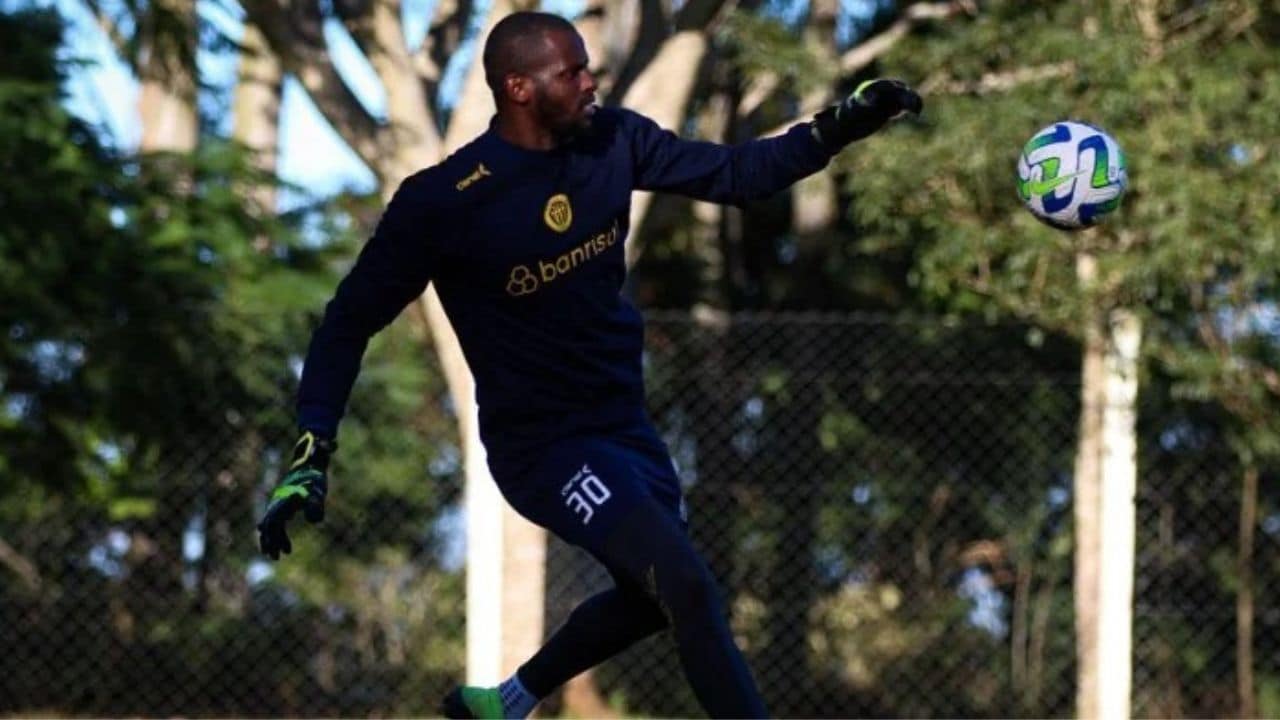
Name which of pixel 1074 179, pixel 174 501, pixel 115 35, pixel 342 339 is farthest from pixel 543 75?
pixel 115 35

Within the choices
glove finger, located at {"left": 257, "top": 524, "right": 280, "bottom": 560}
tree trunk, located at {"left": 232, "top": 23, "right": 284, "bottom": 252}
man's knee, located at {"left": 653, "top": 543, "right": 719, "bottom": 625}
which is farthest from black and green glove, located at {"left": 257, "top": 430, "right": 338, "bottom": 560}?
tree trunk, located at {"left": 232, "top": 23, "right": 284, "bottom": 252}

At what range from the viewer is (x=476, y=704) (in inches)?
210

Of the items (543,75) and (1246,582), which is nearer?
(543,75)

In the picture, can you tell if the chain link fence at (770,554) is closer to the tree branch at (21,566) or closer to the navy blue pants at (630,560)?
the tree branch at (21,566)

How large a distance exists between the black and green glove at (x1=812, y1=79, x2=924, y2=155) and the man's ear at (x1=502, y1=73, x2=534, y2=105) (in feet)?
2.04

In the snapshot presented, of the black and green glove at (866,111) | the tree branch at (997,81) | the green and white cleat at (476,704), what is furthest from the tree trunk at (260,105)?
the black and green glove at (866,111)

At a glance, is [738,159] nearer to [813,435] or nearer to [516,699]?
[516,699]

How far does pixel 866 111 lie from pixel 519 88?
74 centimetres

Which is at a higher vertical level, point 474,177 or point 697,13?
point 697,13

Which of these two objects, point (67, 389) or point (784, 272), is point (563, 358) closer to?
point (67, 389)

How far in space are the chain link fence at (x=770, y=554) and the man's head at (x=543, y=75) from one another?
567cm

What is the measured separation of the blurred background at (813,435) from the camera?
34.1 feet

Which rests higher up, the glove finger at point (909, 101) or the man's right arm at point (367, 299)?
the glove finger at point (909, 101)

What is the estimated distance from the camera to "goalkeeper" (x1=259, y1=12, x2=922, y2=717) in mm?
4746
